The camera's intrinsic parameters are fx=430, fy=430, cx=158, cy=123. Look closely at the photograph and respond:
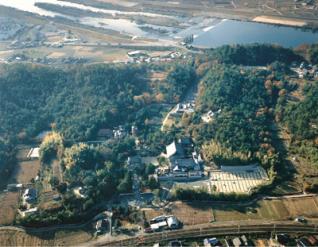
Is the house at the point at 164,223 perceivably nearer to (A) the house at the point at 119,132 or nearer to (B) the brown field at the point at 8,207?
(B) the brown field at the point at 8,207

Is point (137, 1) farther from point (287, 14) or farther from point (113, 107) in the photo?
point (113, 107)

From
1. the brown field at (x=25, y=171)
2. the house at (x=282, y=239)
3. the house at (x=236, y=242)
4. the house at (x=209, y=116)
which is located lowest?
the brown field at (x=25, y=171)

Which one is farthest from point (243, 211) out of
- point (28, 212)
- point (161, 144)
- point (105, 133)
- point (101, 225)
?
point (105, 133)

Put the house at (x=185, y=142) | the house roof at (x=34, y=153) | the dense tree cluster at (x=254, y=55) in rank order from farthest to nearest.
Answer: the dense tree cluster at (x=254, y=55) → the house roof at (x=34, y=153) → the house at (x=185, y=142)

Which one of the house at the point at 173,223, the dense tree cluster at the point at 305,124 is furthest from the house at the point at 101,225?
the dense tree cluster at the point at 305,124

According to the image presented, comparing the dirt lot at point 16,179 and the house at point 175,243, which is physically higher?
the house at point 175,243

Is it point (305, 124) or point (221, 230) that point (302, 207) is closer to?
point (221, 230)
